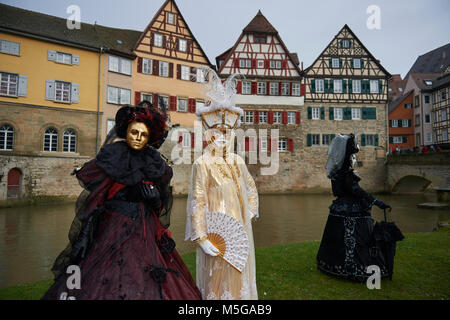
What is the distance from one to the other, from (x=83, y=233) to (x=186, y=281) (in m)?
0.90

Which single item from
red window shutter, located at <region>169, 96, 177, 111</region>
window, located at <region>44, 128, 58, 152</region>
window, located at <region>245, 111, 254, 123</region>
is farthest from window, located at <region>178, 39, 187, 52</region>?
window, located at <region>44, 128, 58, 152</region>

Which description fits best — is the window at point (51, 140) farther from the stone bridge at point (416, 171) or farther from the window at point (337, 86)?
the stone bridge at point (416, 171)

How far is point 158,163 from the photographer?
8.23ft

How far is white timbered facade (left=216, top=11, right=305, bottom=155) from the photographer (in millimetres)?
24234

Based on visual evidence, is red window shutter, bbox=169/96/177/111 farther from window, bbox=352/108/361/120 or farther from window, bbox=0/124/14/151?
window, bbox=352/108/361/120

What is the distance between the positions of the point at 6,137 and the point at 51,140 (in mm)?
2296

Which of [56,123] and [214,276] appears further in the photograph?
[56,123]

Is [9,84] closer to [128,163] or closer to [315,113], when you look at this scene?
[128,163]

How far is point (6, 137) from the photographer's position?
53.7ft

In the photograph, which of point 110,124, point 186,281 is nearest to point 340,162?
point 186,281

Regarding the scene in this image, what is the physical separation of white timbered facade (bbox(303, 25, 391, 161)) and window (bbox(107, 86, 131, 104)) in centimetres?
1565

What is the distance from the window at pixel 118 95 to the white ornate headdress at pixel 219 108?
61.6 feet

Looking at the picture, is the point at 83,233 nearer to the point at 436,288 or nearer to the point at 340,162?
the point at 340,162
